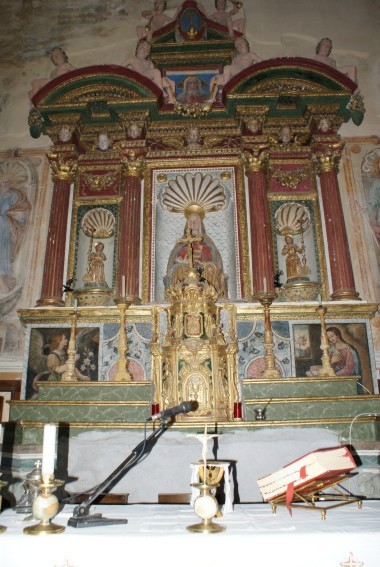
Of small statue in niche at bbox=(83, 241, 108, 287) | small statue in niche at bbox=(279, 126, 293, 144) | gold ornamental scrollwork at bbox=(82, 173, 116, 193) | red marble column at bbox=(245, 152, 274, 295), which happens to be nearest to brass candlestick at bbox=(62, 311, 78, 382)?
small statue in niche at bbox=(83, 241, 108, 287)

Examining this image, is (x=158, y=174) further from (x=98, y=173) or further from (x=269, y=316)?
(x=269, y=316)

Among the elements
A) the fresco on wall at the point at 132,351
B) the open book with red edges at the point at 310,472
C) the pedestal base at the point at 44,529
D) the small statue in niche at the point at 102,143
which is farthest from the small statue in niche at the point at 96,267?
the pedestal base at the point at 44,529

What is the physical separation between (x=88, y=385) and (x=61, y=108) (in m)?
5.60

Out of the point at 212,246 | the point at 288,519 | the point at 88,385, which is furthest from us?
the point at 212,246

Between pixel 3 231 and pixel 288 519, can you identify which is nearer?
pixel 288 519

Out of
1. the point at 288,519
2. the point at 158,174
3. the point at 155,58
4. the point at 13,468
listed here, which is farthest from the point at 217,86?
the point at 288,519

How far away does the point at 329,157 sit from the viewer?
868cm

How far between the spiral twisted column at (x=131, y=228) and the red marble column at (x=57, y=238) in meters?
0.98

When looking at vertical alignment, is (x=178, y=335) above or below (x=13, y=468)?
above

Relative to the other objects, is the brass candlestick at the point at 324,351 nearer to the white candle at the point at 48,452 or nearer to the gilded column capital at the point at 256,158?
the gilded column capital at the point at 256,158

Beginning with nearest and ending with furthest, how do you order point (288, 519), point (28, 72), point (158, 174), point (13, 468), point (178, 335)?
point (288, 519), point (13, 468), point (178, 335), point (158, 174), point (28, 72)

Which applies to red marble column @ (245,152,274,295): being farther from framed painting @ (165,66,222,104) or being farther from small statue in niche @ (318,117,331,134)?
framed painting @ (165,66,222,104)

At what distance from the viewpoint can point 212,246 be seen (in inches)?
335

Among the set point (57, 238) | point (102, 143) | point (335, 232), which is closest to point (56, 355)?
point (57, 238)
